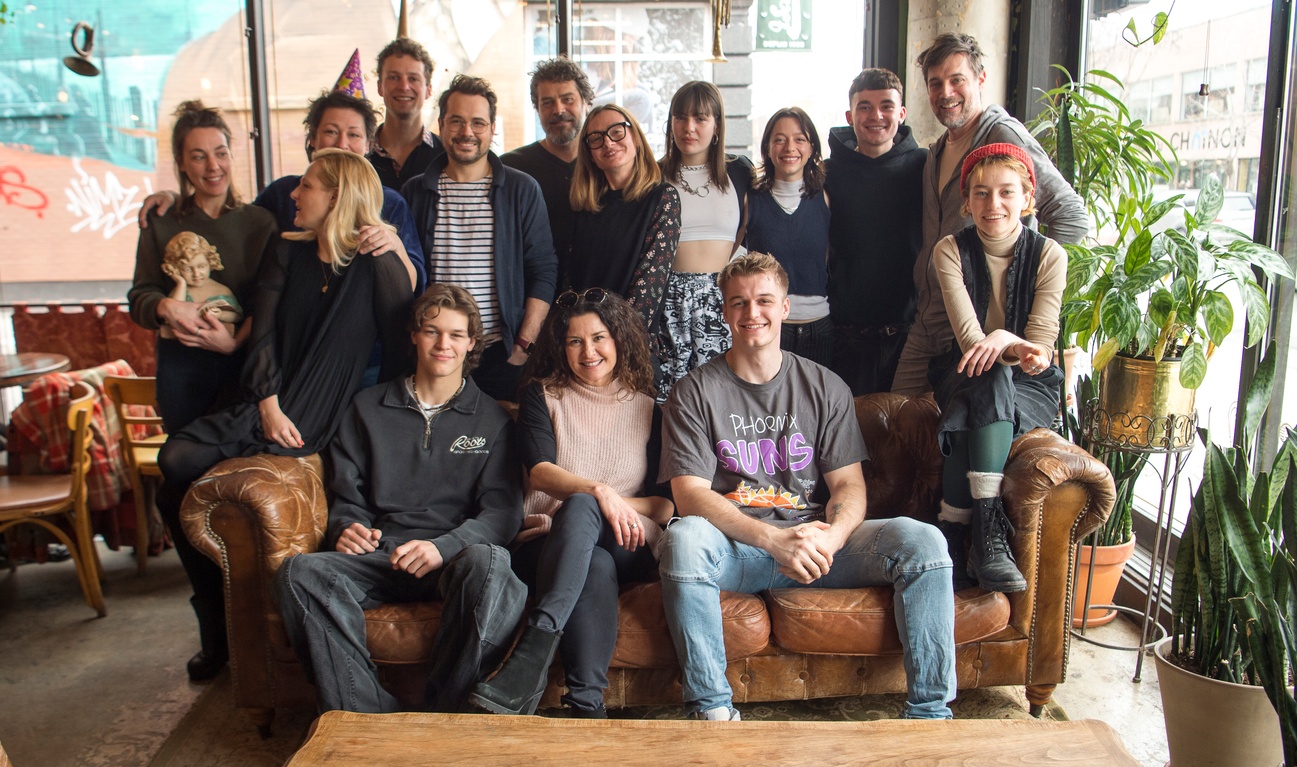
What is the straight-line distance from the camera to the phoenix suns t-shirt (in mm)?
2438

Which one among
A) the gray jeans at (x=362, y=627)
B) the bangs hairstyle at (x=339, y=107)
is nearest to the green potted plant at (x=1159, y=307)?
the gray jeans at (x=362, y=627)

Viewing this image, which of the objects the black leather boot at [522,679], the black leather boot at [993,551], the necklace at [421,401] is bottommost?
the black leather boot at [522,679]

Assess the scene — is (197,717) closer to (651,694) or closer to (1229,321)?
(651,694)

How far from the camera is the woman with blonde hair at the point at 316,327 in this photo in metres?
2.55

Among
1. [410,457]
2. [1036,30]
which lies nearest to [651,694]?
[410,457]

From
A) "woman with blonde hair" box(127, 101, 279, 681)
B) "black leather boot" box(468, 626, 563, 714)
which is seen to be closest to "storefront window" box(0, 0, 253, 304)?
"woman with blonde hair" box(127, 101, 279, 681)

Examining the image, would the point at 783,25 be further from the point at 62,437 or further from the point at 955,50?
the point at 62,437

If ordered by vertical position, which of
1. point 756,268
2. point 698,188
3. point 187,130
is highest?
point 187,130

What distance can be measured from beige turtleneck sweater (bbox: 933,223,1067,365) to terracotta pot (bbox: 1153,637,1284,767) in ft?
2.90

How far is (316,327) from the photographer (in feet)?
8.56

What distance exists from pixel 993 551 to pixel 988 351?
1.68 ft

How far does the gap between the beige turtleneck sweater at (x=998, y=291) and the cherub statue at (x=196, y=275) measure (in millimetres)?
2061

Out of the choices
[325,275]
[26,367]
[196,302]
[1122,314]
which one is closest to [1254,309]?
[1122,314]

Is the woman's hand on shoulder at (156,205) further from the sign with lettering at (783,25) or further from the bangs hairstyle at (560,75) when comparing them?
the sign with lettering at (783,25)
